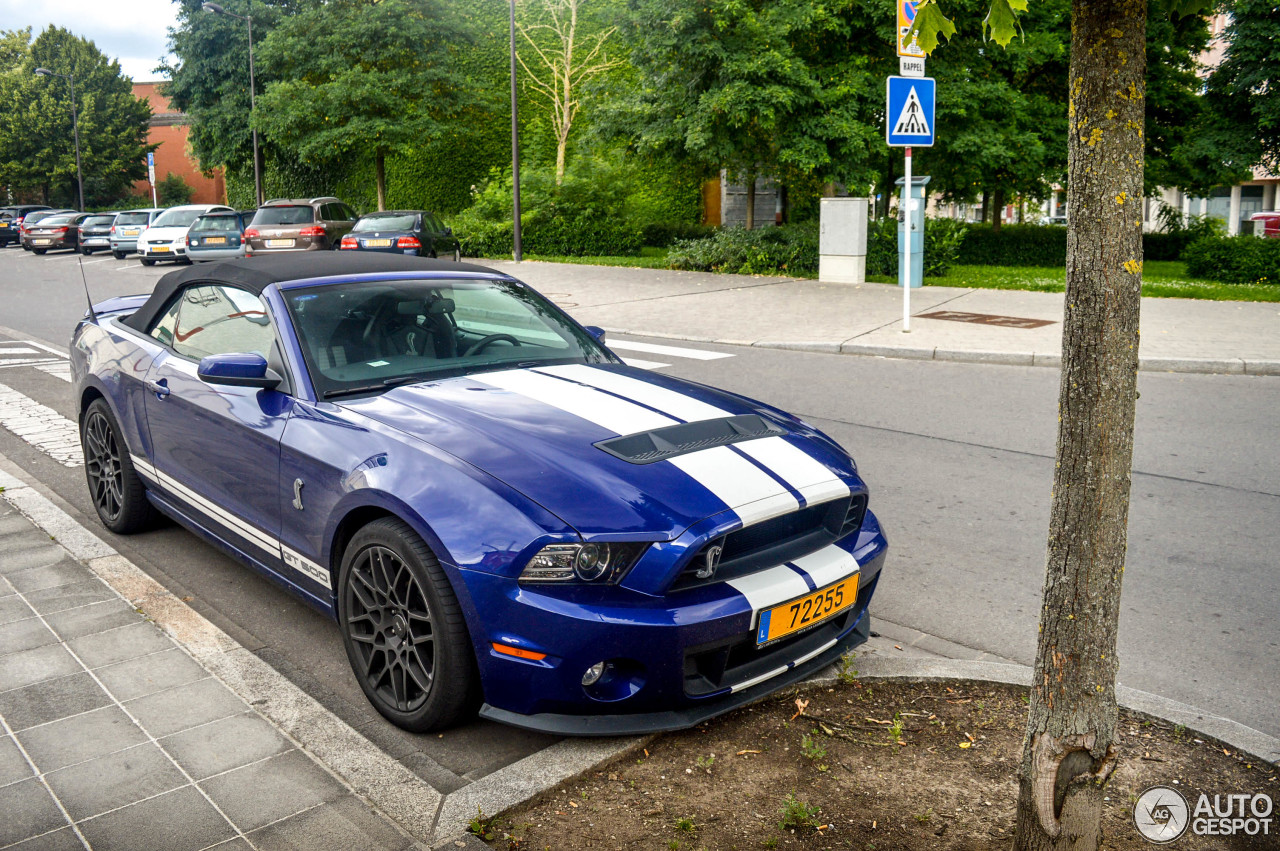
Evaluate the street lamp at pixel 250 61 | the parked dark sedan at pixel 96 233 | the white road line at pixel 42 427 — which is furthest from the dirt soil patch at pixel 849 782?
the street lamp at pixel 250 61

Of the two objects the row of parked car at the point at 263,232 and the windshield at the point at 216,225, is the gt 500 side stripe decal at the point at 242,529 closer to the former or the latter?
the row of parked car at the point at 263,232

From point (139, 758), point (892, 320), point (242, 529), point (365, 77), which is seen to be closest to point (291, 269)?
point (242, 529)

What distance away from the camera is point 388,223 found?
20922 millimetres

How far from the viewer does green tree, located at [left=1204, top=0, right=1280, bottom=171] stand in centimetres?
2317

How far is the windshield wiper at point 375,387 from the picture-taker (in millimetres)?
3867

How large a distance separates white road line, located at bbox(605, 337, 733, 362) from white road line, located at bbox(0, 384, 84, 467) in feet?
19.5

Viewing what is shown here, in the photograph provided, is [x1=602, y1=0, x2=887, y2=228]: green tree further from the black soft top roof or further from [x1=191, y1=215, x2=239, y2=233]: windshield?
the black soft top roof

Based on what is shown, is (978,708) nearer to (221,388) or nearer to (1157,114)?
(221,388)

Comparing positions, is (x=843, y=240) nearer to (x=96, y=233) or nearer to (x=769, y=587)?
(x=769, y=587)

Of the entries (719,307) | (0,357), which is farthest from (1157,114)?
(0,357)

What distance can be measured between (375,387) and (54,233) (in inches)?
1575

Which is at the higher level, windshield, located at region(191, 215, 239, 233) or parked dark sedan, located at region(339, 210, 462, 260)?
windshield, located at region(191, 215, 239, 233)

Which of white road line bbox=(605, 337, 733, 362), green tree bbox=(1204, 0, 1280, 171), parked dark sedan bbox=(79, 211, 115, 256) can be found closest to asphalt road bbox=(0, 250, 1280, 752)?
white road line bbox=(605, 337, 733, 362)

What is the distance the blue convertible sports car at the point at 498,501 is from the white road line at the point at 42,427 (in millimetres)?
3165
